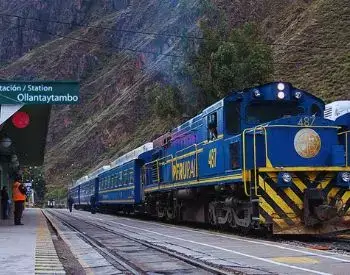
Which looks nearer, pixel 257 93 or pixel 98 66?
pixel 257 93

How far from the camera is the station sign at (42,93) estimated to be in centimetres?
1748

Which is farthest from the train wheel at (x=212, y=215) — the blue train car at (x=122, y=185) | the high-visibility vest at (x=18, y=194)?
the blue train car at (x=122, y=185)

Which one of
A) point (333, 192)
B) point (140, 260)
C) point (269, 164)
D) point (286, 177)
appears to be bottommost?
point (140, 260)

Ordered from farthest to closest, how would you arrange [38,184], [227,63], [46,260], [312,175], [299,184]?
[38,184]
[227,63]
[312,175]
[299,184]
[46,260]

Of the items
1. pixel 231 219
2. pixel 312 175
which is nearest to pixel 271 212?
pixel 312 175

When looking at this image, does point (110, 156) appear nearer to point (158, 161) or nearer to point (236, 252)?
point (158, 161)

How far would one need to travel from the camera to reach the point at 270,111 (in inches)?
627

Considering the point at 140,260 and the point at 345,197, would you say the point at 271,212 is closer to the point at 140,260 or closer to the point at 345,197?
the point at 345,197

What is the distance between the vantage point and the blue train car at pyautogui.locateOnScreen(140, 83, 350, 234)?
13.9m

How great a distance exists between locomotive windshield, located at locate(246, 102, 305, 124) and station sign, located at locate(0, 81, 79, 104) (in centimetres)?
525

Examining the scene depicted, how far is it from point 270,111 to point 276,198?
115 inches

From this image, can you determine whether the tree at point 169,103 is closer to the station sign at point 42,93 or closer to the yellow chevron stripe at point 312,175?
the station sign at point 42,93

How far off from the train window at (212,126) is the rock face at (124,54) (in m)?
20.7

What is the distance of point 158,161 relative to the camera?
81.7 feet
